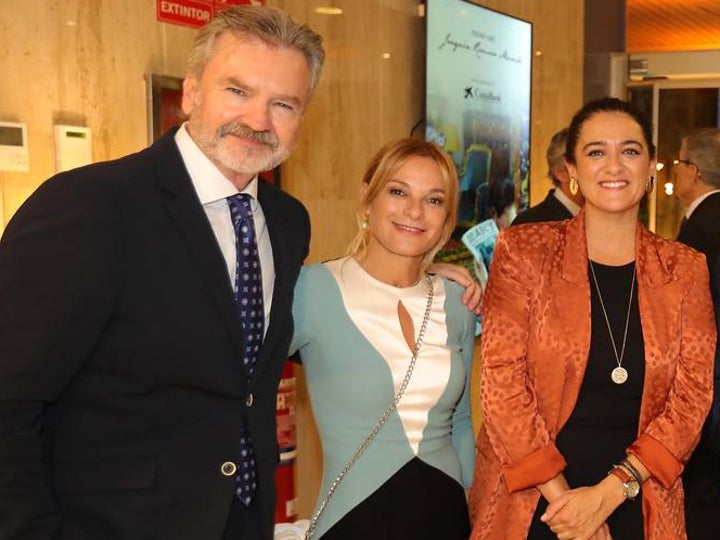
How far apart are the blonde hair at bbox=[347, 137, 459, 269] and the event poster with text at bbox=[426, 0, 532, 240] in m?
2.53

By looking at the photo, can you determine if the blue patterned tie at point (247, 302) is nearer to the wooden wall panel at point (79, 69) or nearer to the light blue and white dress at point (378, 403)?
the light blue and white dress at point (378, 403)

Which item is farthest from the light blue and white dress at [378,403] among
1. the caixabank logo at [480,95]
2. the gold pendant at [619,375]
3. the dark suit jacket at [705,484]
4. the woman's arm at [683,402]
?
the caixabank logo at [480,95]

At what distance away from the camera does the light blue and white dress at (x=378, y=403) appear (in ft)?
7.66

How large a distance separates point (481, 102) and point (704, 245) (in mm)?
1808

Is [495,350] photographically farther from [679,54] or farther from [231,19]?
[679,54]

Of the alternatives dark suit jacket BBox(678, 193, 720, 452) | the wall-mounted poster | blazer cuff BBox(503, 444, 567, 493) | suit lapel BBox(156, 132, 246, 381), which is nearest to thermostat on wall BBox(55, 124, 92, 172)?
suit lapel BBox(156, 132, 246, 381)

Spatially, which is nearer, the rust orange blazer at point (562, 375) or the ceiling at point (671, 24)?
the rust orange blazer at point (562, 375)

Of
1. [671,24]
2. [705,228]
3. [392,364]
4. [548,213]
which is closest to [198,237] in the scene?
[392,364]

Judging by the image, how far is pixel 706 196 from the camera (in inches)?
203

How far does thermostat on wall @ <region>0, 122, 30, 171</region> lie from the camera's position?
285cm

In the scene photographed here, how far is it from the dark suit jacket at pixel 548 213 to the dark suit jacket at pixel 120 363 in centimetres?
286

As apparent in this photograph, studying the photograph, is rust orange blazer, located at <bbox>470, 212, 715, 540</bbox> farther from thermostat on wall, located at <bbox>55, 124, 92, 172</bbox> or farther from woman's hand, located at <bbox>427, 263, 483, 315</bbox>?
thermostat on wall, located at <bbox>55, 124, 92, 172</bbox>

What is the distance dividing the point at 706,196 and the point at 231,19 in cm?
392

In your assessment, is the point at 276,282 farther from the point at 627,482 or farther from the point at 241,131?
the point at 627,482
